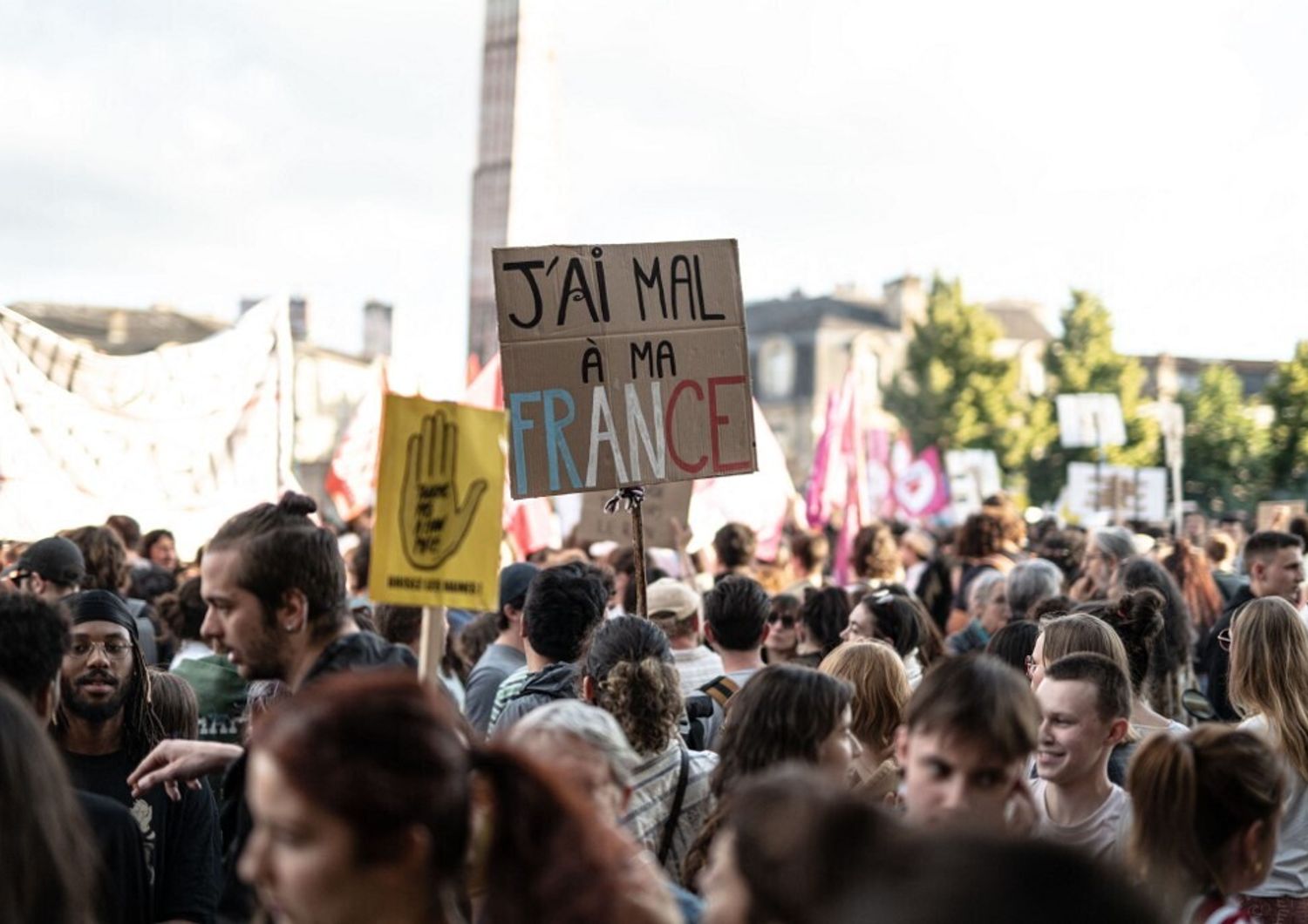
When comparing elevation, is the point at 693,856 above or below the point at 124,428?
below

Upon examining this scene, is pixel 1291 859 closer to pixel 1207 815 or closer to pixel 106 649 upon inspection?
pixel 1207 815

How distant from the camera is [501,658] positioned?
21.9 feet

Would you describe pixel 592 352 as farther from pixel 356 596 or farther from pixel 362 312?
pixel 362 312

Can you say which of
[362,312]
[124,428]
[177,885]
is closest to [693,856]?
[177,885]

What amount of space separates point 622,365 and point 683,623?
1.19 meters

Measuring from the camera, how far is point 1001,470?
57656 mm

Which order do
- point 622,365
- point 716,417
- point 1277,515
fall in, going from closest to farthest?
point 622,365 < point 716,417 < point 1277,515

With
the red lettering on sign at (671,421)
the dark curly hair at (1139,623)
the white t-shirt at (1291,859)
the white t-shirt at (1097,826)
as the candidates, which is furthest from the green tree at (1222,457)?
the white t-shirt at (1097,826)

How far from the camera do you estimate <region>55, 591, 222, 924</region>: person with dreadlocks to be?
3.95 metres

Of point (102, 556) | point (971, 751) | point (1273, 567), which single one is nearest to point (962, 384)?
point (1273, 567)

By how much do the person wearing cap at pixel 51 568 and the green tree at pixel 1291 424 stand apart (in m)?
43.9

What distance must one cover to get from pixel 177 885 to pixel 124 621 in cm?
96

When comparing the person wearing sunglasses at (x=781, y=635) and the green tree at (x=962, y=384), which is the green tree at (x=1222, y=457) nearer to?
the green tree at (x=962, y=384)

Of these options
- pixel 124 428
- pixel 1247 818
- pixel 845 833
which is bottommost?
pixel 1247 818
